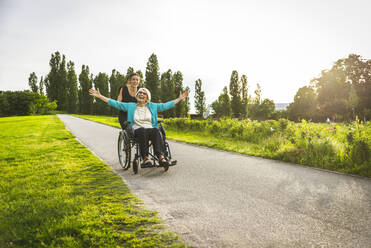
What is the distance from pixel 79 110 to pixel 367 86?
64.0 metres

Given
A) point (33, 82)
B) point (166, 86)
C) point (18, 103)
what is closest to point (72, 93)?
point (18, 103)

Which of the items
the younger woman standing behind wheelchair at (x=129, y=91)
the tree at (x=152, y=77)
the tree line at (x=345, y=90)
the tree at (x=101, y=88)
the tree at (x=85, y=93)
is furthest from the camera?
the tree at (x=85, y=93)

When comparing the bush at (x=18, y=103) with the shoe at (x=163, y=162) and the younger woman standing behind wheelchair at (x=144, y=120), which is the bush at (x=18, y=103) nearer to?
the younger woman standing behind wheelchair at (x=144, y=120)

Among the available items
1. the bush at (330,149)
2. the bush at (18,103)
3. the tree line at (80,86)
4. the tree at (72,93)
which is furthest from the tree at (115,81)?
the bush at (330,149)

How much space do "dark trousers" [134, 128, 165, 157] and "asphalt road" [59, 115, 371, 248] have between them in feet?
1.56

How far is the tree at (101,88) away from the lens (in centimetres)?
6052

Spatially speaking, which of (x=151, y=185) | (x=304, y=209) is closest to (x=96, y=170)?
(x=151, y=185)

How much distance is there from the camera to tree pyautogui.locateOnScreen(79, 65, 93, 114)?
204 feet

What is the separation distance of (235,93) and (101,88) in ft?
118

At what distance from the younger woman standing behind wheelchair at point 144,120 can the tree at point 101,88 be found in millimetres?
57918

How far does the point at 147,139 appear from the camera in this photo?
14.9 ft

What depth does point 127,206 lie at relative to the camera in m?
2.88

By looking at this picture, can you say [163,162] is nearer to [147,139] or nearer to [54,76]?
[147,139]

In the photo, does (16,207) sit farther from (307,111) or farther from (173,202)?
(307,111)
